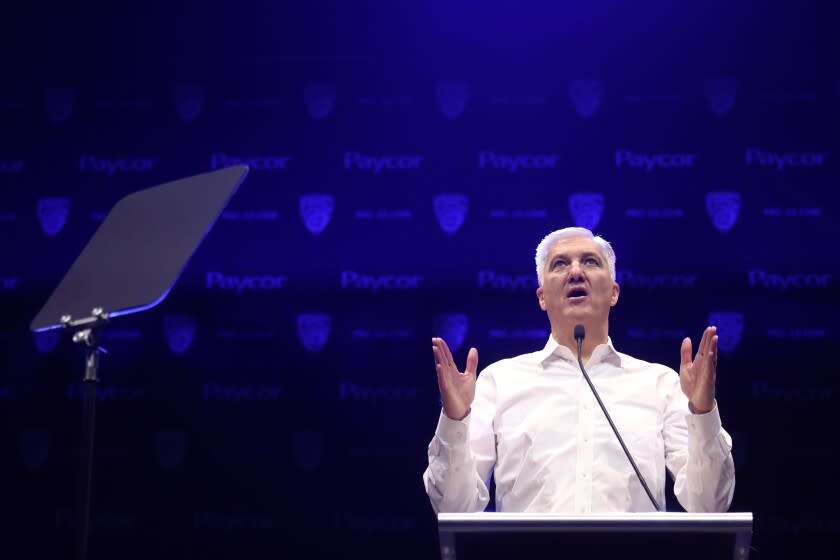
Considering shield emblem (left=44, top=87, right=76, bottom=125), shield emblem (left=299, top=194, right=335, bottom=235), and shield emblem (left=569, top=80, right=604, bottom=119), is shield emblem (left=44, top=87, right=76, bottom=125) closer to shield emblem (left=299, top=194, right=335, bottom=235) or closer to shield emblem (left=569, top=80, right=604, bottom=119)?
shield emblem (left=299, top=194, right=335, bottom=235)

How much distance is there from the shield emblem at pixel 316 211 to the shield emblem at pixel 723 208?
4.90ft

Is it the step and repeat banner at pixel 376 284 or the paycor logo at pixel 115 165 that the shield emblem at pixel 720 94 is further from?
the paycor logo at pixel 115 165

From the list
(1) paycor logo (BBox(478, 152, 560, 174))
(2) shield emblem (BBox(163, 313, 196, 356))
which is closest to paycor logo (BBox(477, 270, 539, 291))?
(1) paycor logo (BBox(478, 152, 560, 174))

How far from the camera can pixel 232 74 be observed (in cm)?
416

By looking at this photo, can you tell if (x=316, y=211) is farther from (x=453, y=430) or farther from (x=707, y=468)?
(x=707, y=468)

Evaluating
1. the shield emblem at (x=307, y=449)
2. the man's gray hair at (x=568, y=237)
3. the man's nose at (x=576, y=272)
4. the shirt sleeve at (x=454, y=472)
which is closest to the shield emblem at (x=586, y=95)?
the man's gray hair at (x=568, y=237)

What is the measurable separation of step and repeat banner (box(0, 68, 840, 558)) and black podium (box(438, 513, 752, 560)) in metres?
2.07

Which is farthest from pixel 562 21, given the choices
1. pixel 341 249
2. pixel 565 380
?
pixel 565 380

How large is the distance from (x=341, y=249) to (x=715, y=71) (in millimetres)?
1680

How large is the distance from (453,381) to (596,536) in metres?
0.83

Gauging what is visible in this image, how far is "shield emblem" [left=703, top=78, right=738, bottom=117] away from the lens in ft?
13.0

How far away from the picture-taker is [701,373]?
2322 millimetres

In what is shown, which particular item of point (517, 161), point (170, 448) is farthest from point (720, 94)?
point (170, 448)

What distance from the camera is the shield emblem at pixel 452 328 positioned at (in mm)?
3840
